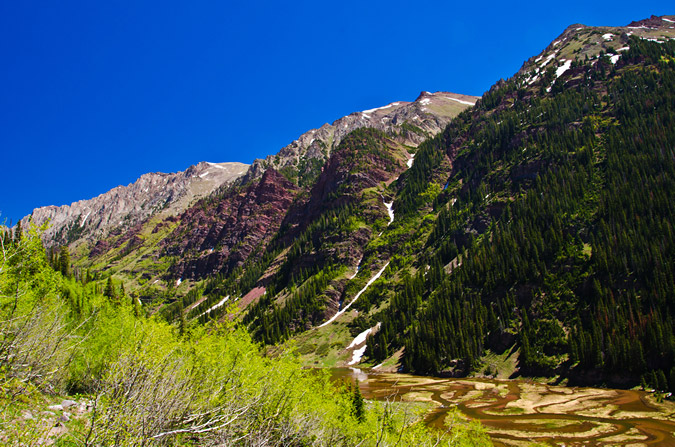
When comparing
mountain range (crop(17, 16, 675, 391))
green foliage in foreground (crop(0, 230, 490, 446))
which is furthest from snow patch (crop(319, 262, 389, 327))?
green foliage in foreground (crop(0, 230, 490, 446))

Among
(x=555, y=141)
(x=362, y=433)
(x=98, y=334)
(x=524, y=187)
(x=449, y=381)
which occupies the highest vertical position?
(x=555, y=141)

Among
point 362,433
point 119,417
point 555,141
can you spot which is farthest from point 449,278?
point 119,417

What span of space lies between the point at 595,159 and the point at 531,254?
64.3 metres

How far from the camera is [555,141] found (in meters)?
156

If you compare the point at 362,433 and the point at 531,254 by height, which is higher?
the point at 531,254

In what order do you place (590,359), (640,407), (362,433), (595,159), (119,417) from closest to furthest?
(119,417) < (362,433) < (640,407) < (590,359) < (595,159)

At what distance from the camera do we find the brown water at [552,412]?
1407 inches

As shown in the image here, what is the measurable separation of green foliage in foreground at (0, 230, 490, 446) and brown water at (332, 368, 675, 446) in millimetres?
7687

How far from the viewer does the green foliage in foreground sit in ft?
27.9

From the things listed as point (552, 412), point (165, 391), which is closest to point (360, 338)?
point (552, 412)

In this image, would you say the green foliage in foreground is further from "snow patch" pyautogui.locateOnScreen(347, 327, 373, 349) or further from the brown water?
"snow patch" pyautogui.locateOnScreen(347, 327, 373, 349)

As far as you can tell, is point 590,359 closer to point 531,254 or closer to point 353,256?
point 531,254

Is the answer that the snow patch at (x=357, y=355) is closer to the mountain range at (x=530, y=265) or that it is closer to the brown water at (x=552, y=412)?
the mountain range at (x=530, y=265)

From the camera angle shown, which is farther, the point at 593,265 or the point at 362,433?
the point at 593,265
